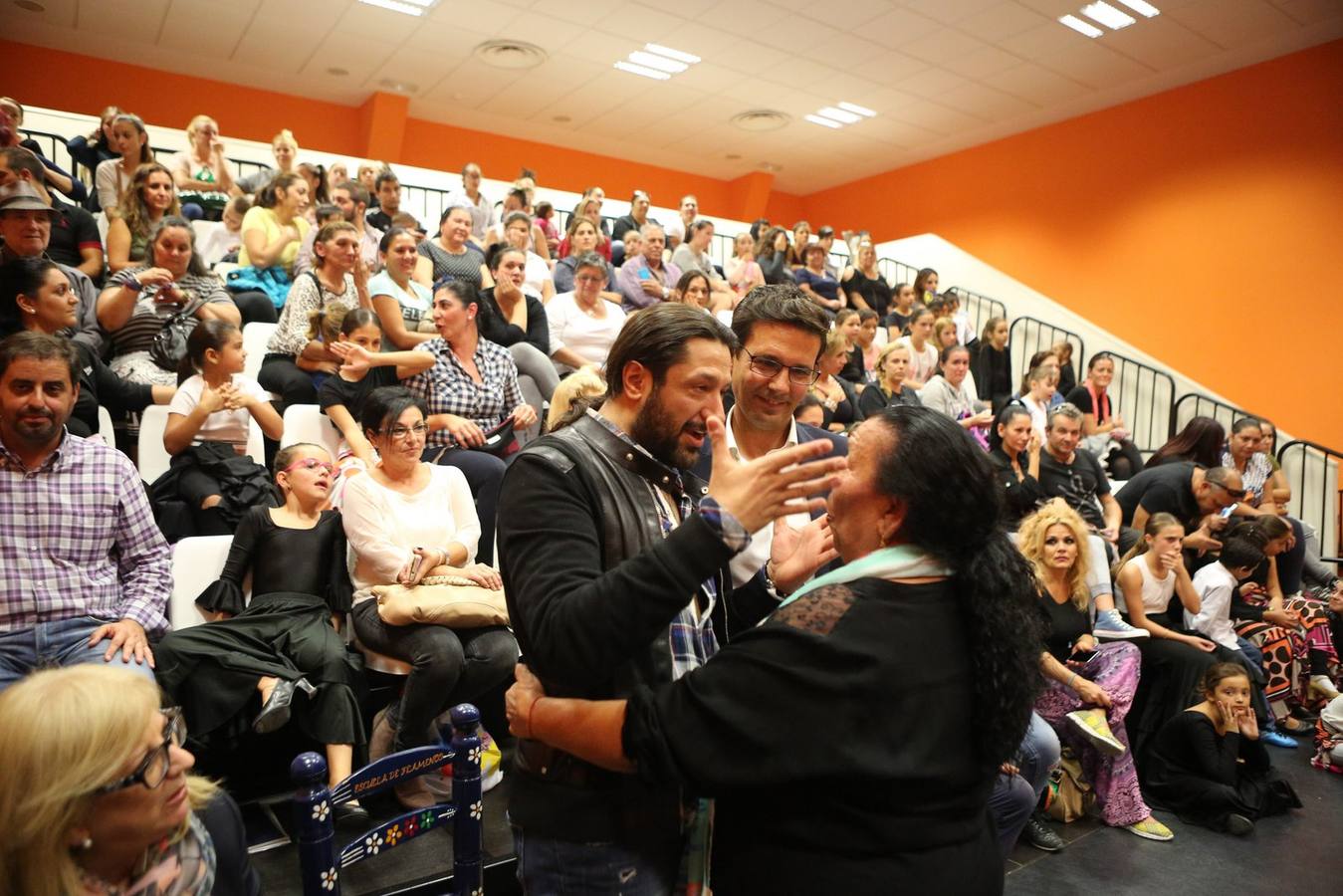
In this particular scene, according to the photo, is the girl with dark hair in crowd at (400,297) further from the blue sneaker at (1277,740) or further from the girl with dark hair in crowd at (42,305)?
the blue sneaker at (1277,740)

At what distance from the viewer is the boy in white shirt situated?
4344 mm

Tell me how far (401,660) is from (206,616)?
637 millimetres

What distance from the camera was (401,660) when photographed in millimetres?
2768

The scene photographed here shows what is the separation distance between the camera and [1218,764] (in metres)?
3.56

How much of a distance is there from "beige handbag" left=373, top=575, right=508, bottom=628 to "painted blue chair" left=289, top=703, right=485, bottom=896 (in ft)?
3.09

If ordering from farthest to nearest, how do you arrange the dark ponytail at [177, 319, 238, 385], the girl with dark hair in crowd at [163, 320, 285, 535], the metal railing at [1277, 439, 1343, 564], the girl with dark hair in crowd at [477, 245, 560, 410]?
the metal railing at [1277, 439, 1343, 564] → the girl with dark hair in crowd at [477, 245, 560, 410] → the dark ponytail at [177, 319, 238, 385] → the girl with dark hair in crowd at [163, 320, 285, 535]

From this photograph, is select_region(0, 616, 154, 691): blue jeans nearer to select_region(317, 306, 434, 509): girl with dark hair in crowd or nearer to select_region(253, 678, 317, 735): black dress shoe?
select_region(253, 678, 317, 735): black dress shoe

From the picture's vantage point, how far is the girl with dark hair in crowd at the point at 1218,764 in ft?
11.5

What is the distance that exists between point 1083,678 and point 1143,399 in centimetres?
676

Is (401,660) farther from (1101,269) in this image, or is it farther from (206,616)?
(1101,269)

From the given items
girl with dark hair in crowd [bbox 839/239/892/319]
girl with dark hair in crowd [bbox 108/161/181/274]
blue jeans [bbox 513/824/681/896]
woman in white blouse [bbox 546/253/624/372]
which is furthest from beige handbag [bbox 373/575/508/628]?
girl with dark hair in crowd [bbox 839/239/892/319]

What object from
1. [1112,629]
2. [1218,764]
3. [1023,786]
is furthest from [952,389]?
[1023,786]

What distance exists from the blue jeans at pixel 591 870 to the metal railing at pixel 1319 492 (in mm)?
8133

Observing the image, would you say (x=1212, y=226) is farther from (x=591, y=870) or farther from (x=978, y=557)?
(x=591, y=870)
